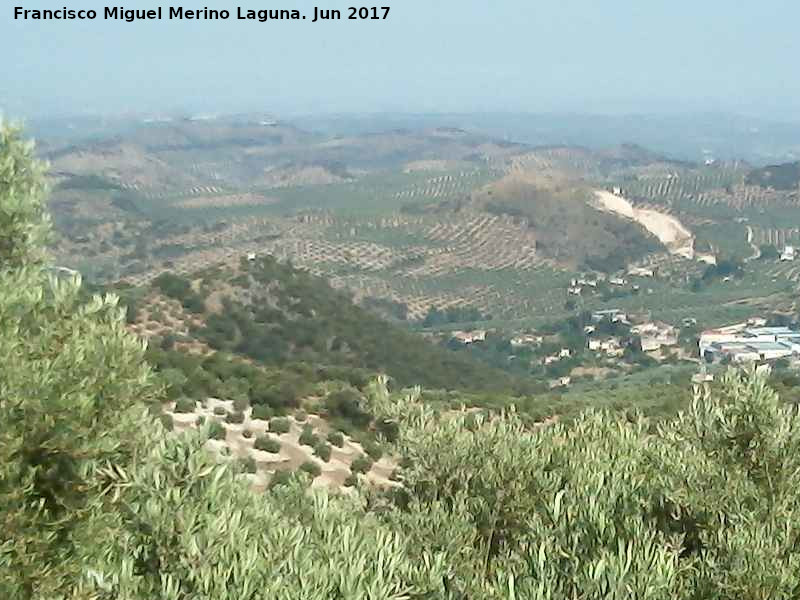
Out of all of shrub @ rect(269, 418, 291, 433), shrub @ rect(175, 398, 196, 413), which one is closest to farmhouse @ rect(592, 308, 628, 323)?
shrub @ rect(269, 418, 291, 433)

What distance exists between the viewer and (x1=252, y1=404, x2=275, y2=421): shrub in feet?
67.7

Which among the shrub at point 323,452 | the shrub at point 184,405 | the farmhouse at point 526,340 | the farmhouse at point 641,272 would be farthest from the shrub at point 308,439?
the farmhouse at point 641,272

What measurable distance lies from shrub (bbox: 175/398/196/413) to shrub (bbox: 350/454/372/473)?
160 inches

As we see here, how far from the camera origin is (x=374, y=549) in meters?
4.73

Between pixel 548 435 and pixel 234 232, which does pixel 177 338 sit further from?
pixel 234 232

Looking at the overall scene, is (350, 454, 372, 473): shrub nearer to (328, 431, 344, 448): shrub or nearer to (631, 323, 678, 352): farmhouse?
(328, 431, 344, 448): shrub

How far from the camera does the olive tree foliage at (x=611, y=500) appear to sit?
478cm

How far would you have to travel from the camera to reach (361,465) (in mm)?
18047

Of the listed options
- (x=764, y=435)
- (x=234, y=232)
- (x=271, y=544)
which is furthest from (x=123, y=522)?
(x=234, y=232)

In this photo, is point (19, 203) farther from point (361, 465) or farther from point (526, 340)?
point (526, 340)

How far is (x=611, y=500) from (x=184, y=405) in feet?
51.2

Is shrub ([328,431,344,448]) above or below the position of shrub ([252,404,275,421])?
below

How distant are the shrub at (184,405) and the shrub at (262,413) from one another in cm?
142

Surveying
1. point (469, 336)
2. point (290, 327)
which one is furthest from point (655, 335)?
point (290, 327)
